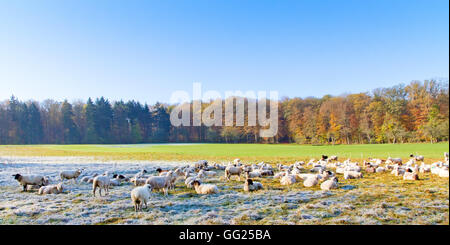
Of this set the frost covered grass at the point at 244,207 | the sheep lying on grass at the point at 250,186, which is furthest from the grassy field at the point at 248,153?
the frost covered grass at the point at 244,207

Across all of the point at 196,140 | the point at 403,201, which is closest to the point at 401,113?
the point at 196,140

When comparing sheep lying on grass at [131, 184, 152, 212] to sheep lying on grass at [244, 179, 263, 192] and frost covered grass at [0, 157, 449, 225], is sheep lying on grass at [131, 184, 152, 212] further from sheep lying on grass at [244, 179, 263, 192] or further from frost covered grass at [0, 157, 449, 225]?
sheep lying on grass at [244, 179, 263, 192]

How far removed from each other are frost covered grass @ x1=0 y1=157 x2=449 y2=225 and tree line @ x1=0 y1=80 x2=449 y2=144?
133ft

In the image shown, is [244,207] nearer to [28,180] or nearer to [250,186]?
[250,186]

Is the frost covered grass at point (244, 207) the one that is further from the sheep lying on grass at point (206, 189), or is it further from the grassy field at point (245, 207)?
the sheep lying on grass at point (206, 189)

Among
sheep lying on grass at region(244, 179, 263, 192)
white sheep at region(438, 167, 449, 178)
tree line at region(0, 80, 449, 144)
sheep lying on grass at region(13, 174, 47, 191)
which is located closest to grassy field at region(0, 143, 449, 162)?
tree line at region(0, 80, 449, 144)

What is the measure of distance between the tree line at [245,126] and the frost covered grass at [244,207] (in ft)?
133

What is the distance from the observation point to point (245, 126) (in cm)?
6134

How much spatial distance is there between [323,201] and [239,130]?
55.3 m

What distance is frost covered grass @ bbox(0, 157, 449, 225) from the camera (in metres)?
5.98

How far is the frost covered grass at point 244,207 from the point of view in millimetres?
5984

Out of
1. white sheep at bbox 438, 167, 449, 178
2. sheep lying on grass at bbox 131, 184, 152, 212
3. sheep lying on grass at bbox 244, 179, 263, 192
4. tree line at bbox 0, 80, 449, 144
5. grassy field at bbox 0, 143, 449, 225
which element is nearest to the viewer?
grassy field at bbox 0, 143, 449, 225

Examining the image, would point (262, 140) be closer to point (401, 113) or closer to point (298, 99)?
point (298, 99)

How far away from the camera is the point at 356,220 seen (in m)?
5.79
